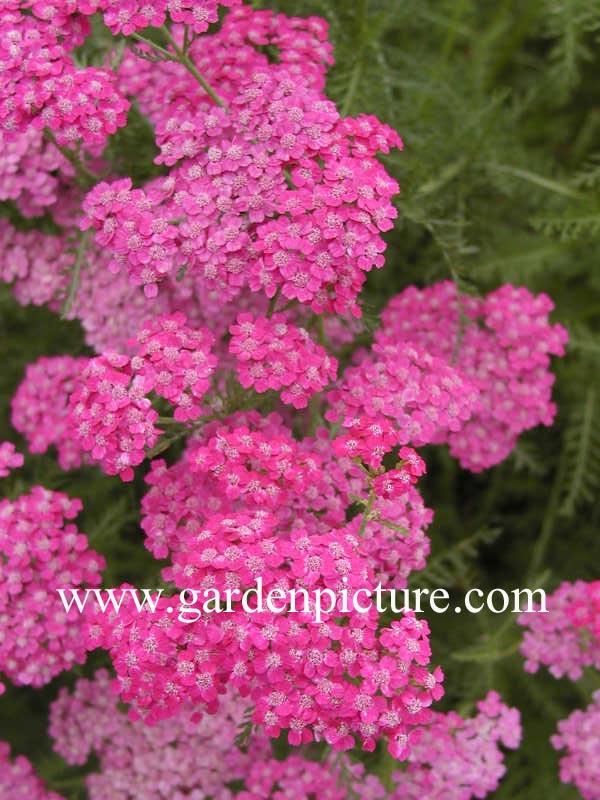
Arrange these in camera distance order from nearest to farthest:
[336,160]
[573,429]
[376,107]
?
[336,160], [376,107], [573,429]

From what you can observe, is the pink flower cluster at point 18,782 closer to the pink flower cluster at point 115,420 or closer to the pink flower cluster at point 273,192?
the pink flower cluster at point 115,420

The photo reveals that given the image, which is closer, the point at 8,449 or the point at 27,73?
the point at 27,73

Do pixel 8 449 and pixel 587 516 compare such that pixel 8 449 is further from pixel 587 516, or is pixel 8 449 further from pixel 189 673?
pixel 587 516

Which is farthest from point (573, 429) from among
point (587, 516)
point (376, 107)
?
point (376, 107)

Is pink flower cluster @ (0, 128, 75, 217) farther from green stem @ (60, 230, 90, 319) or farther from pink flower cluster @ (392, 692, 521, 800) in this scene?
pink flower cluster @ (392, 692, 521, 800)

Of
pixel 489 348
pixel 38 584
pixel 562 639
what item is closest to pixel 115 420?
pixel 38 584
